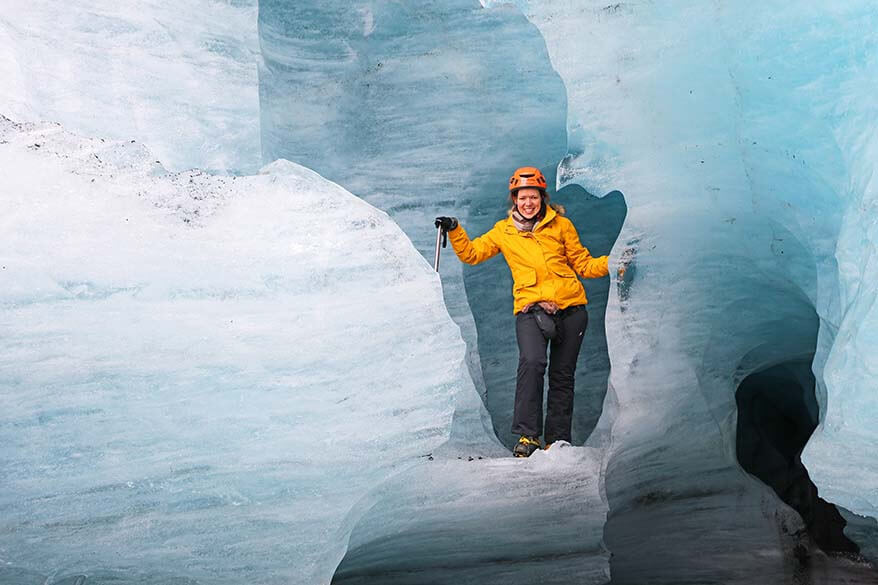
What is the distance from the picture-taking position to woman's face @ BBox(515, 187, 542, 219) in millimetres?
3240

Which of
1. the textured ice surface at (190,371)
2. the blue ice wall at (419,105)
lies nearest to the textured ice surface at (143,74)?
the textured ice surface at (190,371)

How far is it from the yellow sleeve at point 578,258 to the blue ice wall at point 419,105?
1.59 ft

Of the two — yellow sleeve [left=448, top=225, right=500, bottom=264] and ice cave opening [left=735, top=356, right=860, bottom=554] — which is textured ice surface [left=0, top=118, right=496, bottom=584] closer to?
yellow sleeve [left=448, top=225, right=500, bottom=264]

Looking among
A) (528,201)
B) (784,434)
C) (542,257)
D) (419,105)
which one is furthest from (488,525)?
(784,434)

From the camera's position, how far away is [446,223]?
3.11 m

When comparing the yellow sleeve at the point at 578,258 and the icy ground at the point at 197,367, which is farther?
the yellow sleeve at the point at 578,258

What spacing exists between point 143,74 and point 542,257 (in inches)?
47.4

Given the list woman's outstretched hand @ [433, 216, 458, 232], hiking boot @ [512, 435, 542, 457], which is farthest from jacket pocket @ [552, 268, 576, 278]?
hiking boot @ [512, 435, 542, 457]

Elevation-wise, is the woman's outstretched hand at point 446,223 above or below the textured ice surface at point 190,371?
above

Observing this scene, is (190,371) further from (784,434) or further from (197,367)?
(784,434)

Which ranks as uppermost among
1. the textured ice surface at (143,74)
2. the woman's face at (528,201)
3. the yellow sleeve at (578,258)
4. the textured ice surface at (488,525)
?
the textured ice surface at (143,74)

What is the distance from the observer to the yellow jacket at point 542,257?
10.6ft

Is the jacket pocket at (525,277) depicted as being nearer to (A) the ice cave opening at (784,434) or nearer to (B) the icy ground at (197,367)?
(B) the icy ground at (197,367)

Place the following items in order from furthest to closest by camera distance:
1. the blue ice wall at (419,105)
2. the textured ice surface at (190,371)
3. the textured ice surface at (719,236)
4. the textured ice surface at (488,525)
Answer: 1. the blue ice wall at (419,105)
2. the textured ice surface at (488,525)
3. the textured ice surface at (719,236)
4. the textured ice surface at (190,371)
